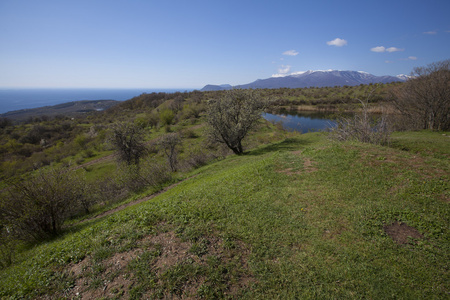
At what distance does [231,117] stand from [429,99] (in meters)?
27.0

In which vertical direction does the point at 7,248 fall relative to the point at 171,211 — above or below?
below

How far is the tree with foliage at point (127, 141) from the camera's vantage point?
23.6 metres

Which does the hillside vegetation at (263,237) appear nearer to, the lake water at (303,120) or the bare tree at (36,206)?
the bare tree at (36,206)

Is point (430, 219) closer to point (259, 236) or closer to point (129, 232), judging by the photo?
point (259, 236)

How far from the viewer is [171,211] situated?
788cm

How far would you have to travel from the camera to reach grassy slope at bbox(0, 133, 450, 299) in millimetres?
4523

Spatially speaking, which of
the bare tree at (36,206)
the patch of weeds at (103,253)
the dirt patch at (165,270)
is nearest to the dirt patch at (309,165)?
the dirt patch at (165,270)

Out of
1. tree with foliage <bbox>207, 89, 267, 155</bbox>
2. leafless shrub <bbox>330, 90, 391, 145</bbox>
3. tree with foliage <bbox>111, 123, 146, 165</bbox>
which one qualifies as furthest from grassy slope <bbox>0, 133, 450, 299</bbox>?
tree with foliage <bbox>111, 123, 146, 165</bbox>

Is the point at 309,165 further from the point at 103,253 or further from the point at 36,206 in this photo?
the point at 36,206

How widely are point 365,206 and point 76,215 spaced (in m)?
19.8

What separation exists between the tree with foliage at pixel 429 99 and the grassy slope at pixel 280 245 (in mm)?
24886

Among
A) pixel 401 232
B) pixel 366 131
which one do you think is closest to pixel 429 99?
pixel 366 131

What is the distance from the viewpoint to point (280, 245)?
5703 mm

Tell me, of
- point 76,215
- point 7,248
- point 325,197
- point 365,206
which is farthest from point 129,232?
point 76,215
